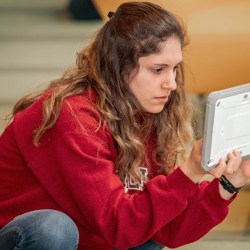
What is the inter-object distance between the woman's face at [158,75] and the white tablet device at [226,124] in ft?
0.69

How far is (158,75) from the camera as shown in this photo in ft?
5.52

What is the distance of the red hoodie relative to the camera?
1.60 meters

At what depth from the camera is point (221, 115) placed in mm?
1486

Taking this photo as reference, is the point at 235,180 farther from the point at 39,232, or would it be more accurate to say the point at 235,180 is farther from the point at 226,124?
the point at 39,232

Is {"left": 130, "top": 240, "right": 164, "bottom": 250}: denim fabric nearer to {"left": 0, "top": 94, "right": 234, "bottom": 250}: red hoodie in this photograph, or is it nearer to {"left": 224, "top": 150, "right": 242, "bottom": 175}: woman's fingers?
{"left": 0, "top": 94, "right": 234, "bottom": 250}: red hoodie

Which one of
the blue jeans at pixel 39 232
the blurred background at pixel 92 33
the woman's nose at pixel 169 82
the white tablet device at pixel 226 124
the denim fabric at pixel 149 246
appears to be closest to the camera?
the white tablet device at pixel 226 124

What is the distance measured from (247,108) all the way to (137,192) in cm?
37

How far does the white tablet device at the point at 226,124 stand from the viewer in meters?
1.46

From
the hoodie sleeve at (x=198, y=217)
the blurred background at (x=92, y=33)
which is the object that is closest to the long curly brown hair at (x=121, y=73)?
the hoodie sleeve at (x=198, y=217)

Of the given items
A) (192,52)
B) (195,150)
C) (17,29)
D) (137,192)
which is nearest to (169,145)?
(137,192)

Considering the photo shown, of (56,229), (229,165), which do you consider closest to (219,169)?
(229,165)

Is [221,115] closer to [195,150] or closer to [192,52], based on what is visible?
[195,150]

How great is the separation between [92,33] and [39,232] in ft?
4.06

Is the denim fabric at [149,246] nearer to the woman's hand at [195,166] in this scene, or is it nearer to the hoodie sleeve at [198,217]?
the hoodie sleeve at [198,217]
